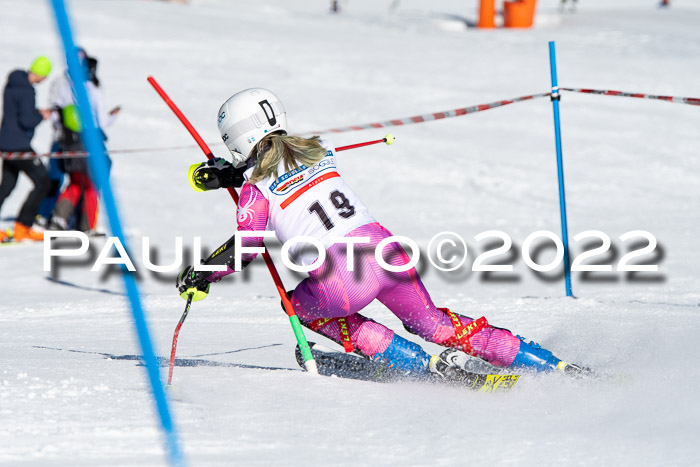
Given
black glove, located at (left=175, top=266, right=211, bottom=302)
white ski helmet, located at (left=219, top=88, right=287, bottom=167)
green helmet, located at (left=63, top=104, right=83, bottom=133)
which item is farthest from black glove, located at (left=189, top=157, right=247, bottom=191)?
green helmet, located at (left=63, top=104, right=83, bottom=133)

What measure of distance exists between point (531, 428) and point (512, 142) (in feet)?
34.7

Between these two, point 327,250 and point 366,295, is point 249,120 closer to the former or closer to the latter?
point 327,250

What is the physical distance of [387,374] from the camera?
13.3ft

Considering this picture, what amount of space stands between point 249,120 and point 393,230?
20.2ft

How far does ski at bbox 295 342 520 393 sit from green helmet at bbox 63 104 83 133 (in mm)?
5708

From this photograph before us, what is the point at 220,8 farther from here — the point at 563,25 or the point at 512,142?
the point at 512,142

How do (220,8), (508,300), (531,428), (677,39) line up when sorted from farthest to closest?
(220,8), (677,39), (508,300), (531,428)

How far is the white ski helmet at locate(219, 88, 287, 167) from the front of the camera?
156 inches

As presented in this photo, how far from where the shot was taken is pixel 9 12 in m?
18.6

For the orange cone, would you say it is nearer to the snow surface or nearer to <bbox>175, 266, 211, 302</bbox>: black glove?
the snow surface

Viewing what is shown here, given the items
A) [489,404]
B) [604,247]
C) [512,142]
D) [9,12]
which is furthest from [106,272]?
[9,12]

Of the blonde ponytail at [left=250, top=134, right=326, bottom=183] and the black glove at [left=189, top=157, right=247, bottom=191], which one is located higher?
the blonde ponytail at [left=250, top=134, right=326, bottom=183]

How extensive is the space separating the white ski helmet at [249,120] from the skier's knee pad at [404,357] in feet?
3.44

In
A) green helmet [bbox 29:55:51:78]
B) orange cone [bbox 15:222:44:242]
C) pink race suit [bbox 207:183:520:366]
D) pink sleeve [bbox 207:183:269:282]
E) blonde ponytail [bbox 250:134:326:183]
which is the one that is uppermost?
green helmet [bbox 29:55:51:78]
